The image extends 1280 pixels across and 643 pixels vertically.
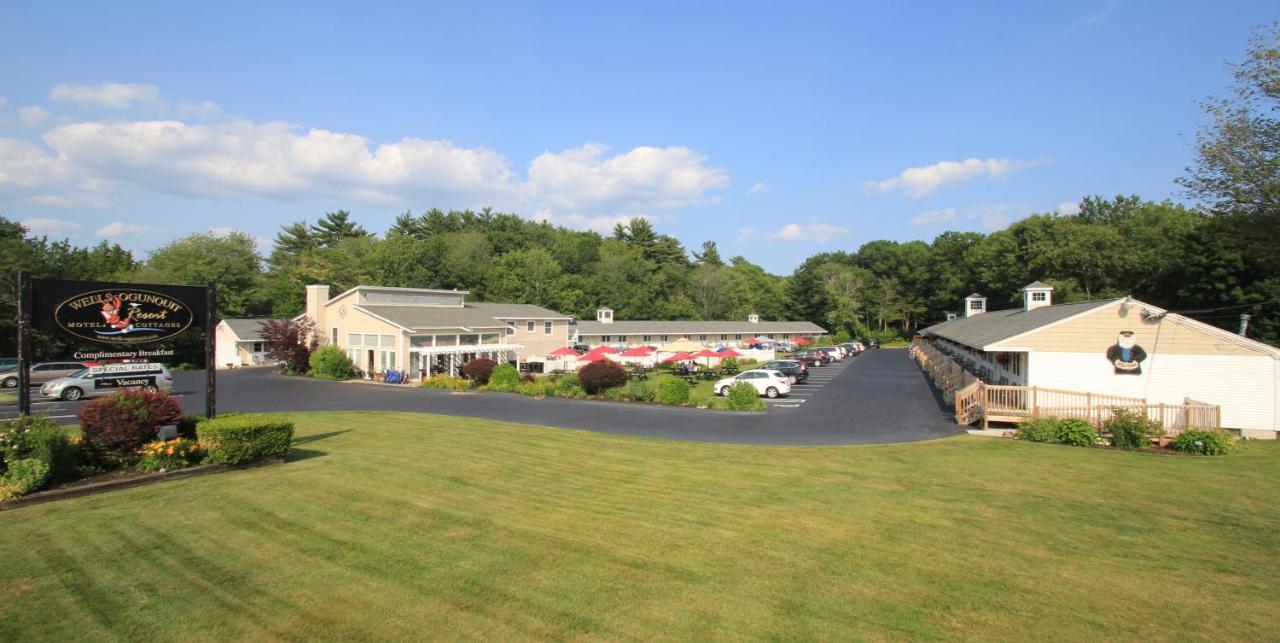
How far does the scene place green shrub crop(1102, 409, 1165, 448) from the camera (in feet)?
59.6

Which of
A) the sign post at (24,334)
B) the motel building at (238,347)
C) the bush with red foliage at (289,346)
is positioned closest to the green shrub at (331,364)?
the bush with red foliage at (289,346)

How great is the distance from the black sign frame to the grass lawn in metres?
3.40

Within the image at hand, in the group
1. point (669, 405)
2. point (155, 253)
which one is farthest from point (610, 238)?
point (669, 405)

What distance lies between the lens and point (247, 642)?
561 cm

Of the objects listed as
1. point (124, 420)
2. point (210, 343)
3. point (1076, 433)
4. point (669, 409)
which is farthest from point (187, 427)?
point (1076, 433)

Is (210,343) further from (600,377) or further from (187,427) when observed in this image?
(600,377)

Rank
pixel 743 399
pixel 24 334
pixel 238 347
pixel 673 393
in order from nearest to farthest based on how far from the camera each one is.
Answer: pixel 24 334
pixel 743 399
pixel 673 393
pixel 238 347

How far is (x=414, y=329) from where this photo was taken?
3794cm

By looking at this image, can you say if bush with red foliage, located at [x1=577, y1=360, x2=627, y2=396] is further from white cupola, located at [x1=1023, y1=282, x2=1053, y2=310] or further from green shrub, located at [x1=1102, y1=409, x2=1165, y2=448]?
white cupola, located at [x1=1023, y1=282, x2=1053, y2=310]

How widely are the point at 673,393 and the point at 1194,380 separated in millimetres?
18140

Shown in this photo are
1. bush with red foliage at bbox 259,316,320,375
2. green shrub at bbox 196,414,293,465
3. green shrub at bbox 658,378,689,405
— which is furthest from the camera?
bush with red foliage at bbox 259,316,320,375

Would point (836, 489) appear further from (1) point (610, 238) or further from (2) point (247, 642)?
(1) point (610, 238)

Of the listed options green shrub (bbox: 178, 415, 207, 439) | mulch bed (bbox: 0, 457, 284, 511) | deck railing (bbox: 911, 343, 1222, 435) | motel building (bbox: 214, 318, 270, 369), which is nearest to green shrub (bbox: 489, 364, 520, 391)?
green shrub (bbox: 178, 415, 207, 439)

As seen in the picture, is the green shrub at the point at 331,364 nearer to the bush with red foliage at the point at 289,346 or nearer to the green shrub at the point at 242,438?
the bush with red foliage at the point at 289,346
